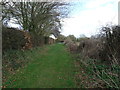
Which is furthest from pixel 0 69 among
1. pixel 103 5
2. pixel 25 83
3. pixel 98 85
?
pixel 103 5

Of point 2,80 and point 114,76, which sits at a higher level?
point 114,76

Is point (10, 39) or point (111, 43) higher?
point (10, 39)

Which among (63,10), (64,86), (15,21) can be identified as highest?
(63,10)

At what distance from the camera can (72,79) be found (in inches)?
188

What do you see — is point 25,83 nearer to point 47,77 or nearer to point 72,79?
point 47,77

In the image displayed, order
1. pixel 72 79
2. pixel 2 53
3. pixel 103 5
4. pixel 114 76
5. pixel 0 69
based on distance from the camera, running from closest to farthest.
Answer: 1. pixel 114 76
2. pixel 72 79
3. pixel 0 69
4. pixel 2 53
5. pixel 103 5

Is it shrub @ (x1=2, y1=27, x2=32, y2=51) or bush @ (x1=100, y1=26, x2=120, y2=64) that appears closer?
bush @ (x1=100, y1=26, x2=120, y2=64)

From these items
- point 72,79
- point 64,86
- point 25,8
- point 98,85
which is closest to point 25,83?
point 64,86

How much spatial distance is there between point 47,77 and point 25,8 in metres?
11.1

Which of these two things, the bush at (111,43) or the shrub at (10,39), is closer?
the bush at (111,43)

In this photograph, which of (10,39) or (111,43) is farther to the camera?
(10,39)

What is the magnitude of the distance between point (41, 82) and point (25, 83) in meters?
0.63

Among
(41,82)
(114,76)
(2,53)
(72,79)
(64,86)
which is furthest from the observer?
(2,53)

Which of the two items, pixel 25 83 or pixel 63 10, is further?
pixel 63 10
